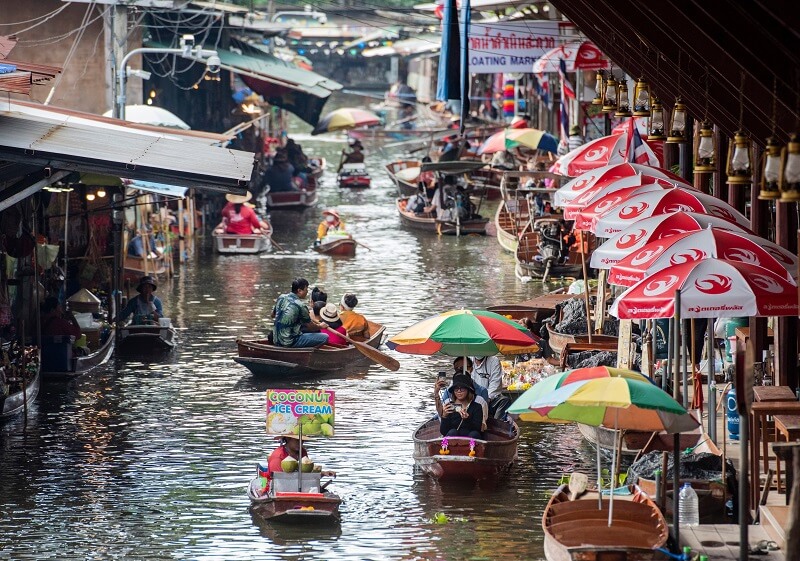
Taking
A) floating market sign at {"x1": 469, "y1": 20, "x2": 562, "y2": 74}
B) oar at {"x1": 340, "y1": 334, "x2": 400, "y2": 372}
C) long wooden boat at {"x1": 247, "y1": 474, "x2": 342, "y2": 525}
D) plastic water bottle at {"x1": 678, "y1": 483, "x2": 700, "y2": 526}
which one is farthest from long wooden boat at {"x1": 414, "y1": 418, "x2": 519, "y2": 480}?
floating market sign at {"x1": 469, "y1": 20, "x2": 562, "y2": 74}

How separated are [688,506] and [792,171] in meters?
4.64

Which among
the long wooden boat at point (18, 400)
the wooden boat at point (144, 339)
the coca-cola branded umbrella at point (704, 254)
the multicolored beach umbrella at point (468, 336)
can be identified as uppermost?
the coca-cola branded umbrella at point (704, 254)

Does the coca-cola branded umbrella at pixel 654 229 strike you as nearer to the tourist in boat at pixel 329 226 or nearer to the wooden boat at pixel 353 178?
the tourist in boat at pixel 329 226

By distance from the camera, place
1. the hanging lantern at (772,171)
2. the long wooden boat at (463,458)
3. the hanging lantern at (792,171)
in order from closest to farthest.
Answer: the hanging lantern at (792,171), the hanging lantern at (772,171), the long wooden boat at (463,458)

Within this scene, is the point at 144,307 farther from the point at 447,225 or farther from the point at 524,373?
the point at 447,225

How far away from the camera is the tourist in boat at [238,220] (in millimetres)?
32031

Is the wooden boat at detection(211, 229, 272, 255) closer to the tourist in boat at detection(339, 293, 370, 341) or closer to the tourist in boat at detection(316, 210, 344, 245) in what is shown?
the tourist in boat at detection(316, 210, 344, 245)

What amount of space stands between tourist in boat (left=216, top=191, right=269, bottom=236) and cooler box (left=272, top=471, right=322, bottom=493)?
18822mm

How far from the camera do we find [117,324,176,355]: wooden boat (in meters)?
21.4

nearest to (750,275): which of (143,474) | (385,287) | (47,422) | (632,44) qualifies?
(632,44)

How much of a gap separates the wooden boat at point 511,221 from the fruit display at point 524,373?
11228mm

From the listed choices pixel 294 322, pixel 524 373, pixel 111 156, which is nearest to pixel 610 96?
pixel 524 373

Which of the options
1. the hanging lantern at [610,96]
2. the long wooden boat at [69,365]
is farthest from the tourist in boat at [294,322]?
the hanging lantern at [610,96]

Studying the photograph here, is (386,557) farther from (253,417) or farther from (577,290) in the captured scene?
(577,290)
